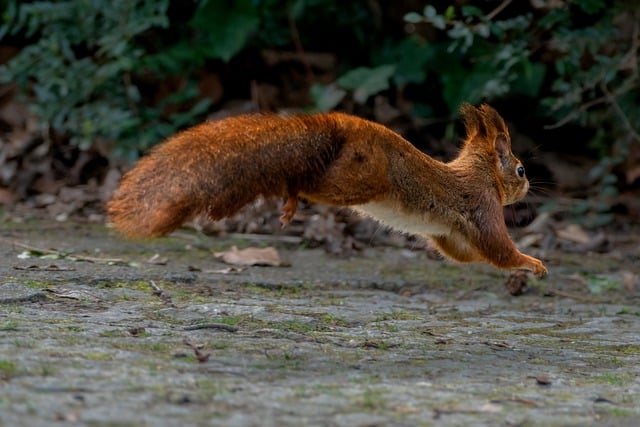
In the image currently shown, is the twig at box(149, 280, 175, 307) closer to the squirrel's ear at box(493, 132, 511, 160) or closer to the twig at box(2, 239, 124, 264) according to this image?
the twig at box(2, 239, 124, 264)

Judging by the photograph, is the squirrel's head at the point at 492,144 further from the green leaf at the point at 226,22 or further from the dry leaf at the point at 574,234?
the green leaf at the point at 226,22

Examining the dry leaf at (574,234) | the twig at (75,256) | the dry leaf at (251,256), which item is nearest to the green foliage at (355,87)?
the dry leaf at (574,234)

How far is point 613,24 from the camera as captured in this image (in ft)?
25.6

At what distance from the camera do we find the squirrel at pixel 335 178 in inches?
133

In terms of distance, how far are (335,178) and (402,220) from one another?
0.63m

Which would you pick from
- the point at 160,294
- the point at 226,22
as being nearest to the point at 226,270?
the point at 160,294

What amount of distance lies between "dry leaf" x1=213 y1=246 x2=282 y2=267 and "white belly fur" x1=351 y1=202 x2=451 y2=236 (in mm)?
1319

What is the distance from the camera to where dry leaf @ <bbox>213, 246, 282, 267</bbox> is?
227 inches

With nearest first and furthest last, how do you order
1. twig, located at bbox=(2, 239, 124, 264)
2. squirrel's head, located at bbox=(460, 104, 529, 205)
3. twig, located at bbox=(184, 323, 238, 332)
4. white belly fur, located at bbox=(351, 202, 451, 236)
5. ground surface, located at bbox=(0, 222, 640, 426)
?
1. ground surface, located at bbox=(0, 222, 640, 426)
2. twig, located at bbox=(184, 323, 238, 332)
3. white belly fur, located at bbox=(351, 202, 451, 236)
4. squirrel's head, located at bbox=(460, 104, 529, 205)
5. twig, located at bbox=(2, 239, 124, 264)

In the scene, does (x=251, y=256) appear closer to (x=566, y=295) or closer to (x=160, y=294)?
(x=160, y=294)

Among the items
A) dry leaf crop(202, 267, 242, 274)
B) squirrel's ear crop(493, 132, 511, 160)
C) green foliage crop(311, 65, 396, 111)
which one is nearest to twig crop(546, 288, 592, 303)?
squirrel's ear crop(493, 132, 511, 160)

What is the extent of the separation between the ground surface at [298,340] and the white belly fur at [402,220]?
376mm

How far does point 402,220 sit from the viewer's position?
4.40 m

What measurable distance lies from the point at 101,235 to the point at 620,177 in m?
4.03
